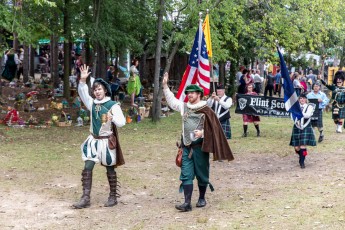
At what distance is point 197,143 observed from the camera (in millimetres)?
9219

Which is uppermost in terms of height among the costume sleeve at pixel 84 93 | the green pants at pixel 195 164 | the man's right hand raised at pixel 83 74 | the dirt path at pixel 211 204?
the man's right hand raised at pixel 83 74

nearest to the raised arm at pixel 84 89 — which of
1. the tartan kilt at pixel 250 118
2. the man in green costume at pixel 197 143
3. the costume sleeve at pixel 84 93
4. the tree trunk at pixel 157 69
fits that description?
the costume sleeve at pixel 84 93

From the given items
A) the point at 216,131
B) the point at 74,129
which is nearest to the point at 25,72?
the point at 74,129

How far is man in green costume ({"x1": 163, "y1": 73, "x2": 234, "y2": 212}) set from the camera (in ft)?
30.0

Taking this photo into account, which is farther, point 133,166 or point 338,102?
point 338,102

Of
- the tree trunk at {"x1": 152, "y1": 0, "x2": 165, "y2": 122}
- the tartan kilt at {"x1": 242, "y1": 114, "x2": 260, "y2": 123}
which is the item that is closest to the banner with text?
the tartan kilt at {"x1": 242, "y1": 114, "x2": 260, "y2": 123}

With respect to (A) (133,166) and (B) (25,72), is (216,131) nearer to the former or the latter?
(A) (133,166)

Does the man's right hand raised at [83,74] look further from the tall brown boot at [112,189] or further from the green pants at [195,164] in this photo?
the green pants at [195,164]

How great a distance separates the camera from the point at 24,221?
8.72 meters

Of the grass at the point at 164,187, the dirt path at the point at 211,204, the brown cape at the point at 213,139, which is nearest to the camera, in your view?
the dirt path at the point at 211,204

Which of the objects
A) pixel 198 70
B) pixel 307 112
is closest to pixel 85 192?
pixel 198 70

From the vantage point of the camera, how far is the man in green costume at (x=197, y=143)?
30.0 ft

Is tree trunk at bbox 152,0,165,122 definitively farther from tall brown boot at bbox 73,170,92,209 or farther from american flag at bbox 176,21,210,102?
tall brown boot at bbox 73,170,92,209

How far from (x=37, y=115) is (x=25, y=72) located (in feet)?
28.4
